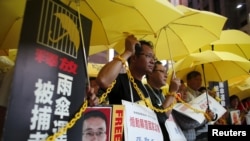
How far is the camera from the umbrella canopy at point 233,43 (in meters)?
5.59

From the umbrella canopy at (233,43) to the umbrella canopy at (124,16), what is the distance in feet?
9.24

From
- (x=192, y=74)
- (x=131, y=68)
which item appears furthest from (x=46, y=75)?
(x=192, y=74)

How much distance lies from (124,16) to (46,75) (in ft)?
5.23

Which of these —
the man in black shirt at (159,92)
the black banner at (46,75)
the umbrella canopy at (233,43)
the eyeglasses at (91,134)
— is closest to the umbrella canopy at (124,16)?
the man in black shirt at (159,92)

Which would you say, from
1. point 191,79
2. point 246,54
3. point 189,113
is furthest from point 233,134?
point 246,54

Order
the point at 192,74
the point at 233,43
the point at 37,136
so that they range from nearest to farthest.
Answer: the point at 37,136
the point at 192,74
the point at 233,43

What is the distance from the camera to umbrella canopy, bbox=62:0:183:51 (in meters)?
2.80

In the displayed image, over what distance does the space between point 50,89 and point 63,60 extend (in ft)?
0.65

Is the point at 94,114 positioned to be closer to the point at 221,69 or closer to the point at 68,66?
the point at 68,66

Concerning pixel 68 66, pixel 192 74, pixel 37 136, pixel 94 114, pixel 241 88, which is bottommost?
pixel 37 136

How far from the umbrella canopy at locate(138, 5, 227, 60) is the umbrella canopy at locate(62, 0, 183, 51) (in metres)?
0.81

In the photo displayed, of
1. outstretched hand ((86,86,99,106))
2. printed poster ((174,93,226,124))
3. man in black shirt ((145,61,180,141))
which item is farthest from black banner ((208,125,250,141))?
outstretched hand ((86,86,99,106))

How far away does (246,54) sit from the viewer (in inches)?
248

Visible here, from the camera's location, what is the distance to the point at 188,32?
161 inches
